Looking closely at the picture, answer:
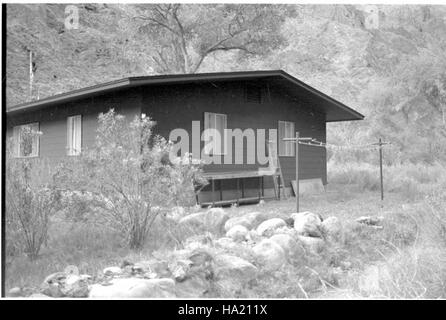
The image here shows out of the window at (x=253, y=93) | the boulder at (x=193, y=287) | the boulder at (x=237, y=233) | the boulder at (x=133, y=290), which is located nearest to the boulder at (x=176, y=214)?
the boulder at (x=237, y=233)

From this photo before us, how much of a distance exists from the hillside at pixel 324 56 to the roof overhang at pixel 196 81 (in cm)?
41

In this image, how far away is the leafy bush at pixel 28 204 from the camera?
4.56 metres

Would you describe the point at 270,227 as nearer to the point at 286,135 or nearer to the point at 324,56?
the point at 324,56

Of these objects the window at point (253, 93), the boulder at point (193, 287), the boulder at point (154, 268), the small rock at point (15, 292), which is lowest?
the boulder at point (193, 287)

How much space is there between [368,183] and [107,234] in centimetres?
766

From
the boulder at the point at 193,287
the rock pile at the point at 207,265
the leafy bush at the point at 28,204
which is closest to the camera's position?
the rock pile at the point at 207,265

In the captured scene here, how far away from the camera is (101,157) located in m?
5.09

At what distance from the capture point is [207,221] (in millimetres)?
5867

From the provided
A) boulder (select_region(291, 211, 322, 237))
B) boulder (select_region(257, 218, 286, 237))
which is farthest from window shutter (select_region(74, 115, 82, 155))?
boulder (select_region(291, 211, 322, 237))

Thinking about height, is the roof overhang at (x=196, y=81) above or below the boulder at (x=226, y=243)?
above

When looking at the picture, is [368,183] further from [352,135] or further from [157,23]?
[157,23]

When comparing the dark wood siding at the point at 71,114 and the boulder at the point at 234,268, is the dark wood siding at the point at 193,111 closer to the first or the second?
the dark wood siding at the point at 71,114

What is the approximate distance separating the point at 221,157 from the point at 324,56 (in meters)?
3.27
